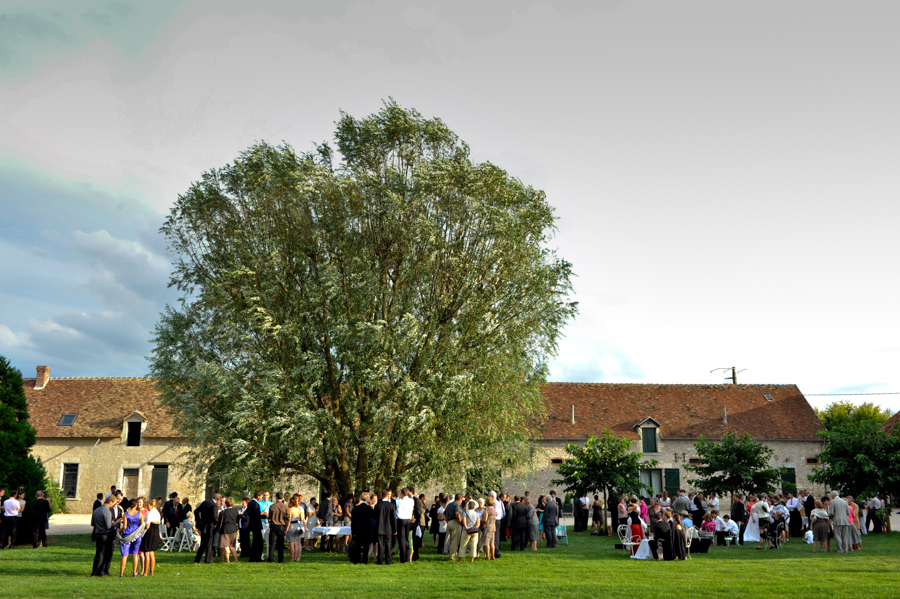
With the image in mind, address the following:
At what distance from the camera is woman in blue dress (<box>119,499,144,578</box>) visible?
1284 cm

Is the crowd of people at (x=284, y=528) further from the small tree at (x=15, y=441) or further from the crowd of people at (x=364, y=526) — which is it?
the small tree at (x=15, y=441)

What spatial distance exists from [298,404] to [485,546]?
20.4 feet

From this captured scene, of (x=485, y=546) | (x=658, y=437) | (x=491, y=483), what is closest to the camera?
(x=485, y=546)

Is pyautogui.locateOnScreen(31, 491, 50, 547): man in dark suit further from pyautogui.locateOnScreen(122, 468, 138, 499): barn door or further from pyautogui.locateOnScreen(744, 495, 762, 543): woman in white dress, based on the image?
pyautogui.locateOnScreen(744, 495, 762, 543): woman in white dress

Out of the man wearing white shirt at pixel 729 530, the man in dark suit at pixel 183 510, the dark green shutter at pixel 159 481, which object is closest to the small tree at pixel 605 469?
the man wearing white shirt at pixel 729 530

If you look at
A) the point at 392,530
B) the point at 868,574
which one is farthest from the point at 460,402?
the point at 868,574

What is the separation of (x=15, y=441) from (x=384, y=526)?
38.6ft

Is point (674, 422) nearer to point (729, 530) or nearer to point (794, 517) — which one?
point (794, 517)

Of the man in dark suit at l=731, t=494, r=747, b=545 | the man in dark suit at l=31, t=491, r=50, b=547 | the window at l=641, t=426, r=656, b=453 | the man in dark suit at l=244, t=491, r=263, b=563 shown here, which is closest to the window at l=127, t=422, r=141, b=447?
the man in dark suit at l=31, t=491, r=50, b=547

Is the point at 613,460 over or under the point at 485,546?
over

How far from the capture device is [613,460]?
24.9 metres

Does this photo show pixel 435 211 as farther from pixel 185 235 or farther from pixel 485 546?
pixel 485 546

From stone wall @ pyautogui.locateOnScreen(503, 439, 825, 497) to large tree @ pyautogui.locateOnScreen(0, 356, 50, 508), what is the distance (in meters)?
22.7

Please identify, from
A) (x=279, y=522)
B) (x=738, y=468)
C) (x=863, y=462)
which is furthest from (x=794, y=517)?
(x=279, y=522)
